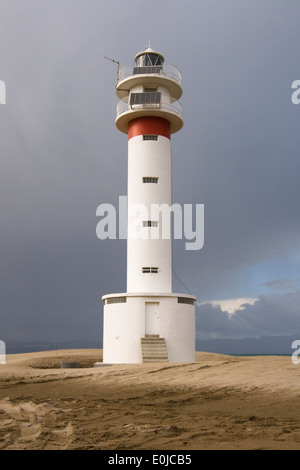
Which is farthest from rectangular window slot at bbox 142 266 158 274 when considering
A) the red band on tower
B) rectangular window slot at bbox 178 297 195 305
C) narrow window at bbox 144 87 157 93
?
narrow window at bbox 144 87 157 93

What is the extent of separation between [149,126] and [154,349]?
436 inches

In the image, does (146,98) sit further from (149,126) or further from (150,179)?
(150,179)

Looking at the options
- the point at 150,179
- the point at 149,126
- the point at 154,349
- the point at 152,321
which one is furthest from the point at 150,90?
the point at 154,349

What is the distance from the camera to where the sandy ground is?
6.47 metres

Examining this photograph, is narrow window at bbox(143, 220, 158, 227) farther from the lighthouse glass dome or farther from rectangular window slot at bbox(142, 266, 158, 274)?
the lighthouse glass dome

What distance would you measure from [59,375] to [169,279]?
823 centimetres

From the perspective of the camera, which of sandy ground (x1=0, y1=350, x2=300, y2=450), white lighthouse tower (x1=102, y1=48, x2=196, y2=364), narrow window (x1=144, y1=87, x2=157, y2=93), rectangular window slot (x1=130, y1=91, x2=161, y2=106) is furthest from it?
narrow window (x1=144, y1=87, x2=157, y2=93)

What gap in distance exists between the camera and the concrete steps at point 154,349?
19672 millimetres

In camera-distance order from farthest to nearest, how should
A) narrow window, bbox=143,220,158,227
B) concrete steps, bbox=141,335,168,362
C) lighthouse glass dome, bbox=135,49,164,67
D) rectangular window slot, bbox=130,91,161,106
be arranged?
lighthouse glass dome, bbox=135,49,164,67 < rectangular window slot, bbox=130,91,161,106 < narrow window, bbox=143,220,158,227 < concrete steps, bbox=141,335,168,362

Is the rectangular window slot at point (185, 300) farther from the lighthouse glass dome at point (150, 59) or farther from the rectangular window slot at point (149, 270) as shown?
the lighthouse glass dome at point (150, 59)

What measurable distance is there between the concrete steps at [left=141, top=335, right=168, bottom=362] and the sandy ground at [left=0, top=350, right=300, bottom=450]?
319cm

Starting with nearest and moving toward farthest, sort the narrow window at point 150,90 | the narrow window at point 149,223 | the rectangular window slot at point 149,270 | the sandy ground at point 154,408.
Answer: the sandy ground at point 154,408
the rectangular window slot at point 149,270
the narrow window at point 149,223
the narrow window at point 150,90

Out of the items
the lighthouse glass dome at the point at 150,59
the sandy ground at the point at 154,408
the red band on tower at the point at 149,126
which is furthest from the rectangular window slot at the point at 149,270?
A: the lighthouse glass dome at the point at 150,59

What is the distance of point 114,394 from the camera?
12.1 meters
